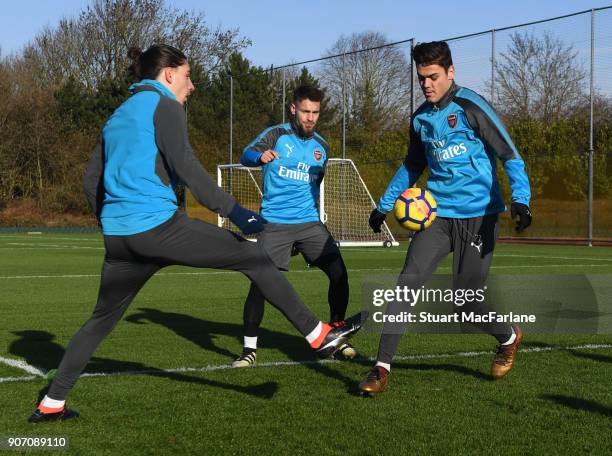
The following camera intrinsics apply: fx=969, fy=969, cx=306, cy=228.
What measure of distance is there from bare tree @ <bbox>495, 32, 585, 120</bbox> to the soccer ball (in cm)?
2213

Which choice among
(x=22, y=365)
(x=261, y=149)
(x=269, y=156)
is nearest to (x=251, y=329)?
(x=269, y=156)

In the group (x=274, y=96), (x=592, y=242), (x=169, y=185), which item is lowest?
(x=592, y=242)

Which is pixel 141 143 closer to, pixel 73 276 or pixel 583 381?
pixel 583 381

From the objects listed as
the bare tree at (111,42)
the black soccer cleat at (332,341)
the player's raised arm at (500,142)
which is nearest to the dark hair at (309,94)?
the player's raised arm at (500,142)

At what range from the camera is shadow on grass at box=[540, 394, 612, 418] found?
5.11 meters

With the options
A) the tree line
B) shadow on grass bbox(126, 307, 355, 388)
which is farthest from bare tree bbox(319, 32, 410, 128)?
shadow on grass bbox(126, 307, 355, 388)

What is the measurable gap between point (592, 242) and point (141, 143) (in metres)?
23.4

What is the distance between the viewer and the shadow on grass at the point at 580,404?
511 centimetres

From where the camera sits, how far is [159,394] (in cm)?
559

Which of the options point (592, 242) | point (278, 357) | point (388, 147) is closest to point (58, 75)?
point (388, 147)

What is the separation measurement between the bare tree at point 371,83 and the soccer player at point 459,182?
25552 millimetres

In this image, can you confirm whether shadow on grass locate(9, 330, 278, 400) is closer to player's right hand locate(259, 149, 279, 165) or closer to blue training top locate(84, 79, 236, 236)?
blue training top locate(84, 79, 236, 236)

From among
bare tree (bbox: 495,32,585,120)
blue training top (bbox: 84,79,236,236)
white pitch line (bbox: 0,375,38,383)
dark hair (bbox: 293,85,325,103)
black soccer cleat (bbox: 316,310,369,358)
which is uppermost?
bare tree (bbox: 495,32,585,120)

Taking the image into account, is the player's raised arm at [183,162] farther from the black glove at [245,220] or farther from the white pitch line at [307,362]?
the white pitch line at [307,362]
